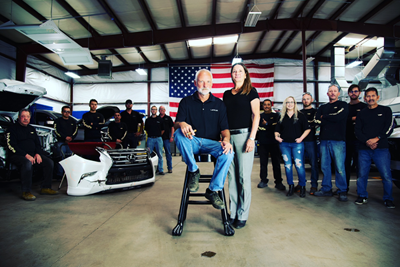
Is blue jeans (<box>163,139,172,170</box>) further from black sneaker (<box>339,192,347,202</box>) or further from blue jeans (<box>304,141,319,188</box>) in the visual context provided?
black sneaker (<box>339,192,347,202</box>)

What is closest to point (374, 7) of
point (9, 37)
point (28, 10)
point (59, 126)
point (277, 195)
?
point (277, 195)

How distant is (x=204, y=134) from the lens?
2.04 metres

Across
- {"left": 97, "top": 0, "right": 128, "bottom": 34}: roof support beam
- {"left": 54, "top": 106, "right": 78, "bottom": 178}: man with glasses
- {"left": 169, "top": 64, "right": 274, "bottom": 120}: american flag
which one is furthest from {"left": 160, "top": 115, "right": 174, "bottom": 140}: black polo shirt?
{"left": 169, "top": 64, "right": 274, "bottom": 120}: american flag

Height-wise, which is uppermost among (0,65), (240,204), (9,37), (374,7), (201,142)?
(374,7)

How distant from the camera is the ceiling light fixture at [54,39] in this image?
6.12 metres

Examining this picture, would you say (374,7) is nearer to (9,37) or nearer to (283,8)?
(283,8)

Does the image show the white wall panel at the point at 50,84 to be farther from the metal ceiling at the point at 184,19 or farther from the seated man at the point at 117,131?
the seated man at the point at 117,131

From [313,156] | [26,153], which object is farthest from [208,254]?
[26,153]

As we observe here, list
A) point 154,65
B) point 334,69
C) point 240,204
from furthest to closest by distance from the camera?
point 154,65 → point 334,69 → point 240,204

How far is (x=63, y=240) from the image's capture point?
6.31ft

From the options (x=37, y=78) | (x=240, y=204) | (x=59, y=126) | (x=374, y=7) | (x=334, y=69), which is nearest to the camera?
(x=240, y=204)

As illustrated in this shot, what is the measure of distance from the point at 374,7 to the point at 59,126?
12.2 m

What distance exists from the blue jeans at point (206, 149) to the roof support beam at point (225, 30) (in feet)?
29.7

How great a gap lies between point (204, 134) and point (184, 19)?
8.83 metres
